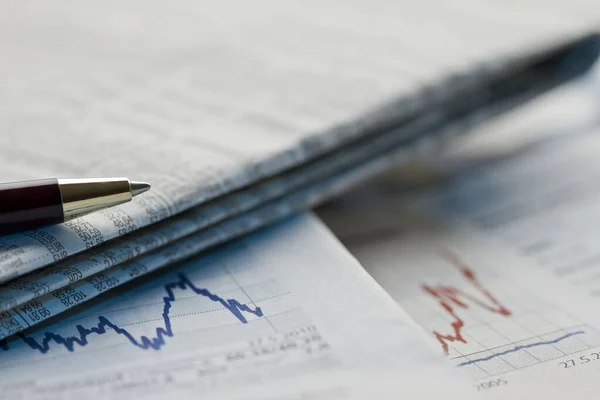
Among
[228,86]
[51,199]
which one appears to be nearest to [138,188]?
[51,199]

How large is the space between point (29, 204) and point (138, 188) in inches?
1.5

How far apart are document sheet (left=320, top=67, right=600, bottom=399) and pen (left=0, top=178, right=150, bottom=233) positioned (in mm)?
124

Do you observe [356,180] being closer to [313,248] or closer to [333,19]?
[313,248]

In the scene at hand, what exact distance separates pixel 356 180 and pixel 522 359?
0.40 feet

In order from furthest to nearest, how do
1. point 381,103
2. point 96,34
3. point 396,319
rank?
point 96,34, point 381,103, point 396,319

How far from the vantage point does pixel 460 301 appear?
31cm

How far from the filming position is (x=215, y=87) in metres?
0.39

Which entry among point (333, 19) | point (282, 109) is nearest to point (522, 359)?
point (282, 109)

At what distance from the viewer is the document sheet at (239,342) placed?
0.23 meters

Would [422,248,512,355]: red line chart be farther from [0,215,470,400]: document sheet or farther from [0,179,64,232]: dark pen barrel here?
[0,179,64,232]: dark pen barrel

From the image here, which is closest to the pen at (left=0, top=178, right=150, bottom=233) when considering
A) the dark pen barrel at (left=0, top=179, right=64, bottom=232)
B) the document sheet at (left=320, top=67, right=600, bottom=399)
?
the dark pen barrel at (left=0, top=179, right=64, bottom=232)

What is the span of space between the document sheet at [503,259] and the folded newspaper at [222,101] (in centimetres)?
5

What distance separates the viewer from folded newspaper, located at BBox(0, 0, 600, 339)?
27cm

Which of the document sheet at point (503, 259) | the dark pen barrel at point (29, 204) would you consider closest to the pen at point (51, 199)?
the dark pen barrel at point (29, 204)
